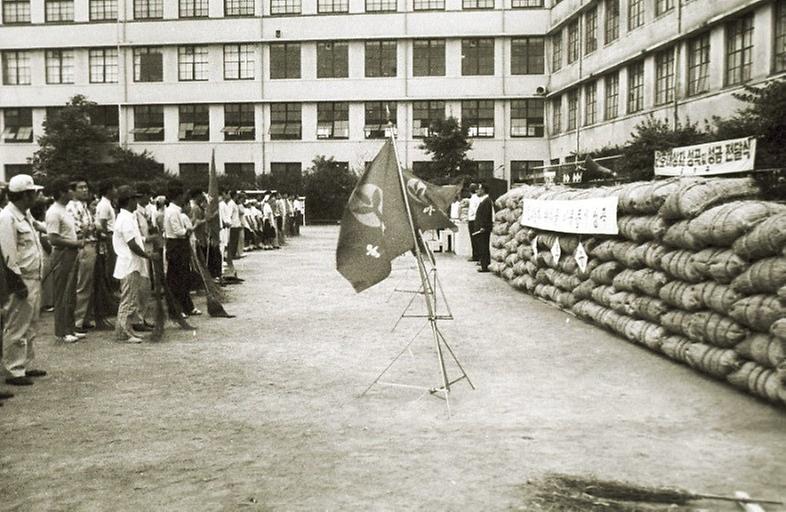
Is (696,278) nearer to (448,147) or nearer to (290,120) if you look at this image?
(448,147)

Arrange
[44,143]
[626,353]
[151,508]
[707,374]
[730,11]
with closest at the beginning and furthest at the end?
[151,508] < [707,374] < [626,353] < [730,11] < [44,143]

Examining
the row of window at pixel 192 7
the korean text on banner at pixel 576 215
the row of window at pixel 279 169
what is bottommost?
the korean text on banner at pixel 576 215

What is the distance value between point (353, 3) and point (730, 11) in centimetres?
3055

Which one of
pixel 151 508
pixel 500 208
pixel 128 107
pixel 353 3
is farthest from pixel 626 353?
pixel 128 107

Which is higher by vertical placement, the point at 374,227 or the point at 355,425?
the point at 374,227

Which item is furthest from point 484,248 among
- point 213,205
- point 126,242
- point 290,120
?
point 290,120

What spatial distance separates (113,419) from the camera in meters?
6.88

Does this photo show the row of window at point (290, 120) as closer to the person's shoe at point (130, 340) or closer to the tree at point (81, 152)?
the tree at point (81, 152)

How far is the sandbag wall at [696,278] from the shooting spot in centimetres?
719

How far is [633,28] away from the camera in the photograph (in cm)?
3541

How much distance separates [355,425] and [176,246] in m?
6.51

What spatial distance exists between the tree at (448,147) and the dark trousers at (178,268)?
3610 cm

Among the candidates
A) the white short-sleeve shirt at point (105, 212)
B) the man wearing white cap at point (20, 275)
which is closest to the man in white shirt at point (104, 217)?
the white short-sleeve shirt at point (105, 212)

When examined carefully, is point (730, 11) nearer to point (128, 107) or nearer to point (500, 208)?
point (500, 208)
